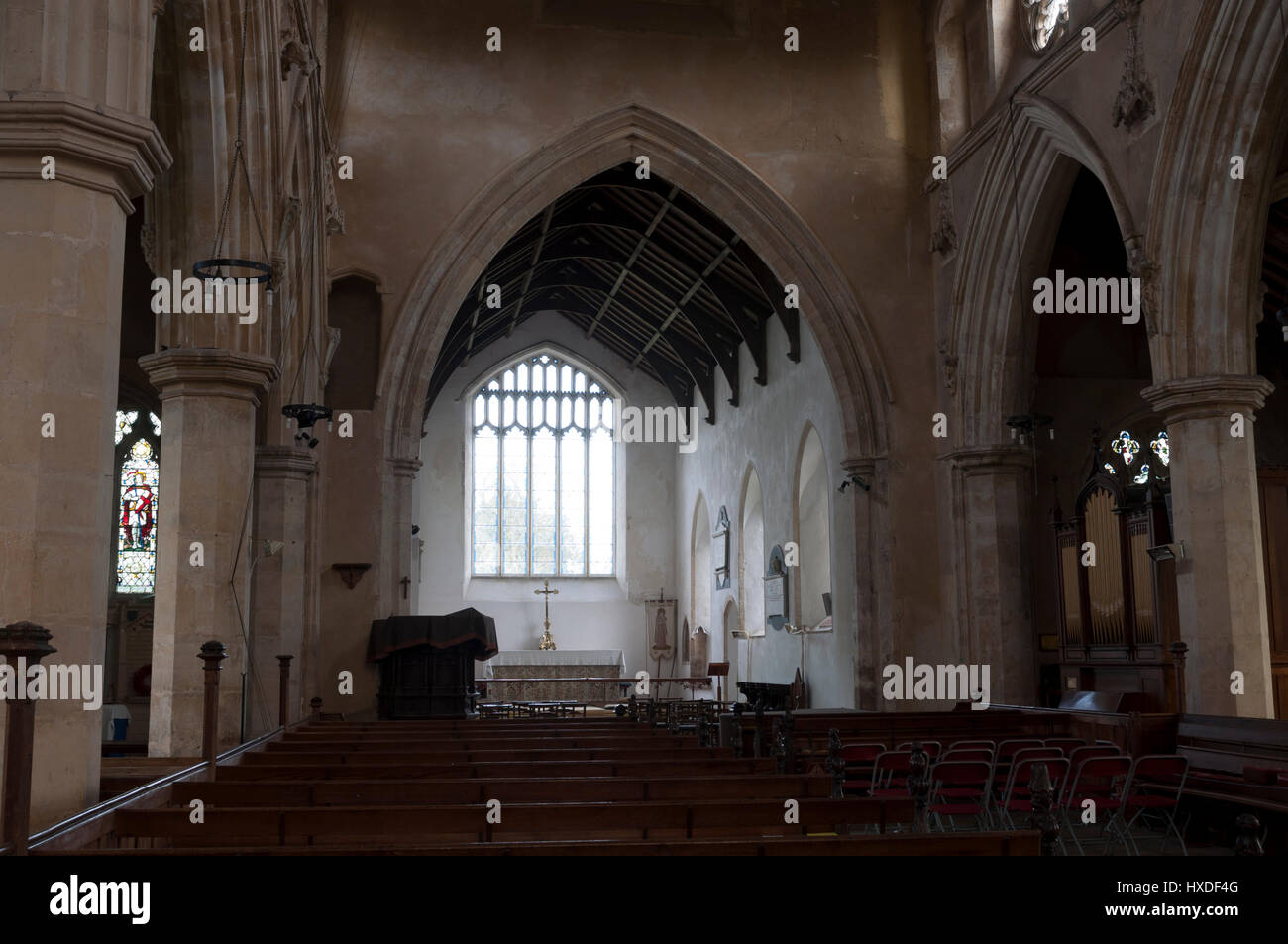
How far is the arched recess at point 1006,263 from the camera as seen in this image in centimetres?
1139

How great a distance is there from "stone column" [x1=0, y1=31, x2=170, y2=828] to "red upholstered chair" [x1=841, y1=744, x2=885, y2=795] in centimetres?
396

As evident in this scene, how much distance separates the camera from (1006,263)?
12164 millimetres

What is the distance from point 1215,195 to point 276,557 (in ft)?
24.1

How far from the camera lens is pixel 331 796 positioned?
4.53 m

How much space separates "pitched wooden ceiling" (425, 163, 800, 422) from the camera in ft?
54.6

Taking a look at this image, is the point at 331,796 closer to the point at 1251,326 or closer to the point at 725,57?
the point at 1251,326

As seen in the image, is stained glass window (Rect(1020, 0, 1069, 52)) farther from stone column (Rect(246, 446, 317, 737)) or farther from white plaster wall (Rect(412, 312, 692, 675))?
white plaster wall (Rect(412, 312, 692, 675))

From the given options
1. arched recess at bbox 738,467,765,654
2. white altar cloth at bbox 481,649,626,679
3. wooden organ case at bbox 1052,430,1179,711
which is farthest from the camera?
white altar cloth at bbox 481,649,626,679

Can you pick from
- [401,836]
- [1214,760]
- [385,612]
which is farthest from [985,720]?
[401,836]

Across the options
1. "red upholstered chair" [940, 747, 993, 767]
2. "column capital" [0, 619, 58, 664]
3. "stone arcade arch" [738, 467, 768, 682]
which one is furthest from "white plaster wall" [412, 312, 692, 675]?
"column capital" [0, 619, 58, 664]

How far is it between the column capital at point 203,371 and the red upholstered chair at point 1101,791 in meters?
4.88

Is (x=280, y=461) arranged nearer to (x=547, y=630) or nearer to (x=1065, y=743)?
(x=1065, y=743)

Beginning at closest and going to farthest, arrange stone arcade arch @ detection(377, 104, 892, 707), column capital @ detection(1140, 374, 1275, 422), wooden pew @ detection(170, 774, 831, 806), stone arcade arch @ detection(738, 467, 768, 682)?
wooden pew @ detection(170, 774, 831, 806) → column capital @ detection(1140, 374, 1275, 422) → stone arcade arch @ detection(377, 104, 892, 707) → stone arcade arch @ detection(738, 467, 768, 682)

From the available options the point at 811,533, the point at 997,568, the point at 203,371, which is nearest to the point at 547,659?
the point at 811,533
